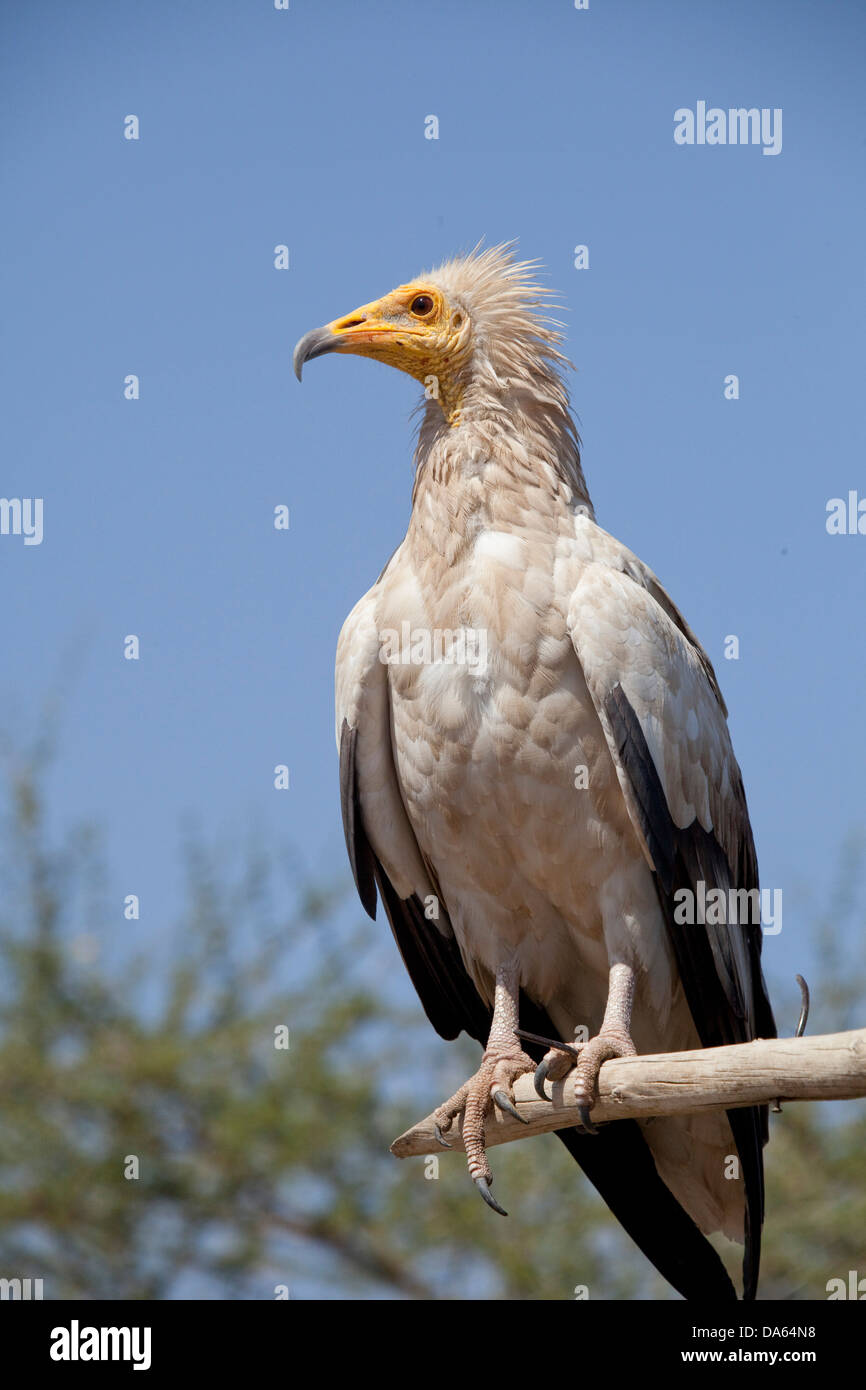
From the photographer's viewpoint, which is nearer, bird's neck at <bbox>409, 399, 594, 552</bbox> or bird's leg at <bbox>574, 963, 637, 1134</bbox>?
bird's leg at <bbox>574, 963, 637, 1134</bbox>

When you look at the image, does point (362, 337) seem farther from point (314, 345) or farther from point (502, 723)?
point (502, 723)

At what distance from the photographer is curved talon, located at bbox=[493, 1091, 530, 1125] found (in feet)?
14.8

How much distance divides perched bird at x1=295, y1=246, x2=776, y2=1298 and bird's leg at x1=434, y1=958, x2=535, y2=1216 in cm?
1

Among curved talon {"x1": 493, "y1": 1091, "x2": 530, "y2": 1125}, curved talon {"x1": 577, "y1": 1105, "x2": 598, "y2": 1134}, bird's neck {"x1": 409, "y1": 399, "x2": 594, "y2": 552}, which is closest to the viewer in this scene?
curved talon {"x1": 577, "y1": 1105, "x2": 598, "y2": 1134}

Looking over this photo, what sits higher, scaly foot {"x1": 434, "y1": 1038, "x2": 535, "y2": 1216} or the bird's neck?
the bird's neck

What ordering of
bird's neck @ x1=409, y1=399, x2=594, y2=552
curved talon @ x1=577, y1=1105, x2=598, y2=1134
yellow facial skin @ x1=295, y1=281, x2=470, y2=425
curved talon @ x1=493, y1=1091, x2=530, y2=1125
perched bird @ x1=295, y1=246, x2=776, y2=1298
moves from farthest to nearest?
yellow facial skin @ x1=295, y1=281, x2=470, y2=425, bird's neck @ x1=409, y1=399, x2=594, y2=552, perched bird @ x1=295, y1=246, x2=776, y2=1298, curved talon @ x1=493, y1=1091, x2=530, y2=1125, curved talon @ x1=577, y1=1105, x2=598, y2=1134

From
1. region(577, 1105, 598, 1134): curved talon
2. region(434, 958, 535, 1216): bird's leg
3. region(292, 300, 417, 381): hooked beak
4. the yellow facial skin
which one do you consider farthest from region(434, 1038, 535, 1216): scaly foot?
region(292, 300, 417, 381): hooked beak

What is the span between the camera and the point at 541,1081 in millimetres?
4383

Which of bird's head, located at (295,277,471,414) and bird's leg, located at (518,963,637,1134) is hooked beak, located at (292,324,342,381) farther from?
bird's leg, located at (518,963,637,1134)

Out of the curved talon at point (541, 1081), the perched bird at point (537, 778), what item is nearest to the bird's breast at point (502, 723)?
the perched bird at point (537, 778)
